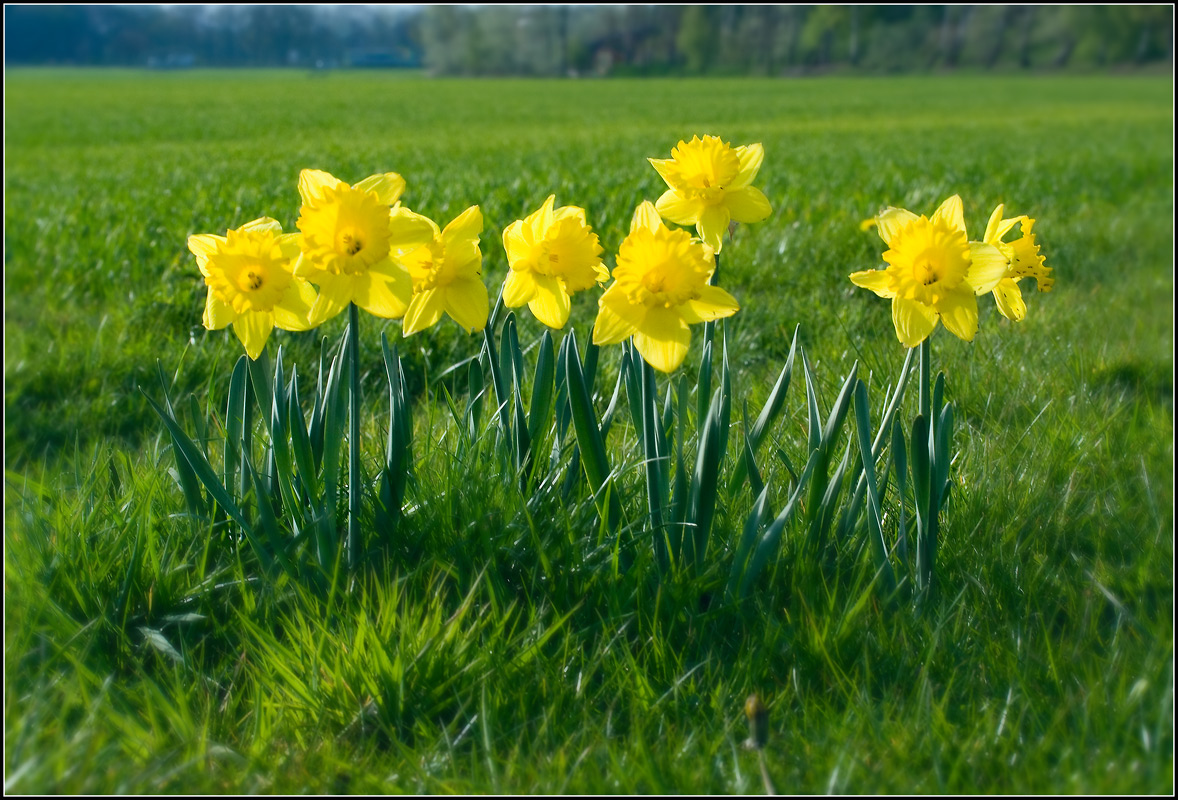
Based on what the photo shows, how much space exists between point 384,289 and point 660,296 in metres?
0.44

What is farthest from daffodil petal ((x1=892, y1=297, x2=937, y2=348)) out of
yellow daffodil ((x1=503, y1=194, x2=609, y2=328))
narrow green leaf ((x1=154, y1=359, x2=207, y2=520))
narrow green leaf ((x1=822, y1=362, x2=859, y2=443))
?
narrow green leaf ((x1=154, y1=359, x2=207, y2=520))

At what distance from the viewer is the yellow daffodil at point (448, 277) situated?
1.43 m

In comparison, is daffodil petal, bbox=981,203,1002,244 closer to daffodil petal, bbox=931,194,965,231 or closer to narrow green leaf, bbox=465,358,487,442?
daffodil petal, bbox=931,194,965,231

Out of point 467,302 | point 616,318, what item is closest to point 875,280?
point 616,318

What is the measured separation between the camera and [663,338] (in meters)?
1.32

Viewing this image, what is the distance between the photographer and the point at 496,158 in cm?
1090

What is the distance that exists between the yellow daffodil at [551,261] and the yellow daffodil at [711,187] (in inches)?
6.8

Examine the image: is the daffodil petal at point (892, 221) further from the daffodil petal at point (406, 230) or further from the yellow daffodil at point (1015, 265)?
the daffodil petal at point (406, 230)

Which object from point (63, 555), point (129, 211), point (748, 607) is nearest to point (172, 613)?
point (63, 555)

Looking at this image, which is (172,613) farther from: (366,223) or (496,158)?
(496,158)

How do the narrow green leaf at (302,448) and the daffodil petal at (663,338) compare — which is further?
the narrow green leaf at (302,448)

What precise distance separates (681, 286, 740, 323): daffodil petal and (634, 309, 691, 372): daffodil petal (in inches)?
0.8

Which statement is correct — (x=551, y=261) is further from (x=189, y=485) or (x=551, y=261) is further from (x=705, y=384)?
(x=189, y=485)

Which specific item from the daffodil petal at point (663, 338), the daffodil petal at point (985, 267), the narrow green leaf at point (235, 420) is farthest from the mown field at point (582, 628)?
the daffodil petal at point (985, 267)
